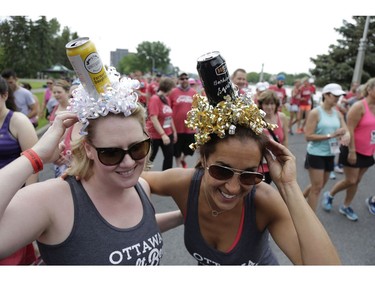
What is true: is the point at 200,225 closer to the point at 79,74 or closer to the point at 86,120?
the point at 86,120

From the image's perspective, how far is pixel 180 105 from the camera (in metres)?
6.06

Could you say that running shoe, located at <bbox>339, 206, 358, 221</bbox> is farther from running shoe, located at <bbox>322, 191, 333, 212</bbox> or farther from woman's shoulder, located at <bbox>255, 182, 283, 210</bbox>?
woman's shoulder, located at <bbox>255, 182, 283, 210</bbox>

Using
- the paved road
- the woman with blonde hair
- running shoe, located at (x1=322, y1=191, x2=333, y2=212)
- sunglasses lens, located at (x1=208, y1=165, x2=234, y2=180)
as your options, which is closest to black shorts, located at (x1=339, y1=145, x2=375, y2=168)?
running shoe, located at (x1=322, y1=191, x2=333, y2=212)

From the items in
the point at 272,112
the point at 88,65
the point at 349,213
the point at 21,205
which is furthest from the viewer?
the point at 349,213

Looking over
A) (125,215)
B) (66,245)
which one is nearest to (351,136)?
(125,215)

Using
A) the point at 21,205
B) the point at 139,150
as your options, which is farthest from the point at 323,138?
the point at 21,205

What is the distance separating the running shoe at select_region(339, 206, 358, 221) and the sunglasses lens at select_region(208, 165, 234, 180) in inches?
140

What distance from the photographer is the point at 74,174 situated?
4.94 feet

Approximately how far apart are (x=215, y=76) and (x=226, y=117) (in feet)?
0.78

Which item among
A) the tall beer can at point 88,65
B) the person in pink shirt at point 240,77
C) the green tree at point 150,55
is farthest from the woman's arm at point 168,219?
the green tree at point 150,55

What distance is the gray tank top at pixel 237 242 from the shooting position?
1.74 m

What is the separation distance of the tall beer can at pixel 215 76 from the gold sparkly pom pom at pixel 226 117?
4cm

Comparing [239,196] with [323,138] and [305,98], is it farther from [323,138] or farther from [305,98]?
[305,98]

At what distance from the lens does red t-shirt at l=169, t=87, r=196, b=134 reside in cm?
604
